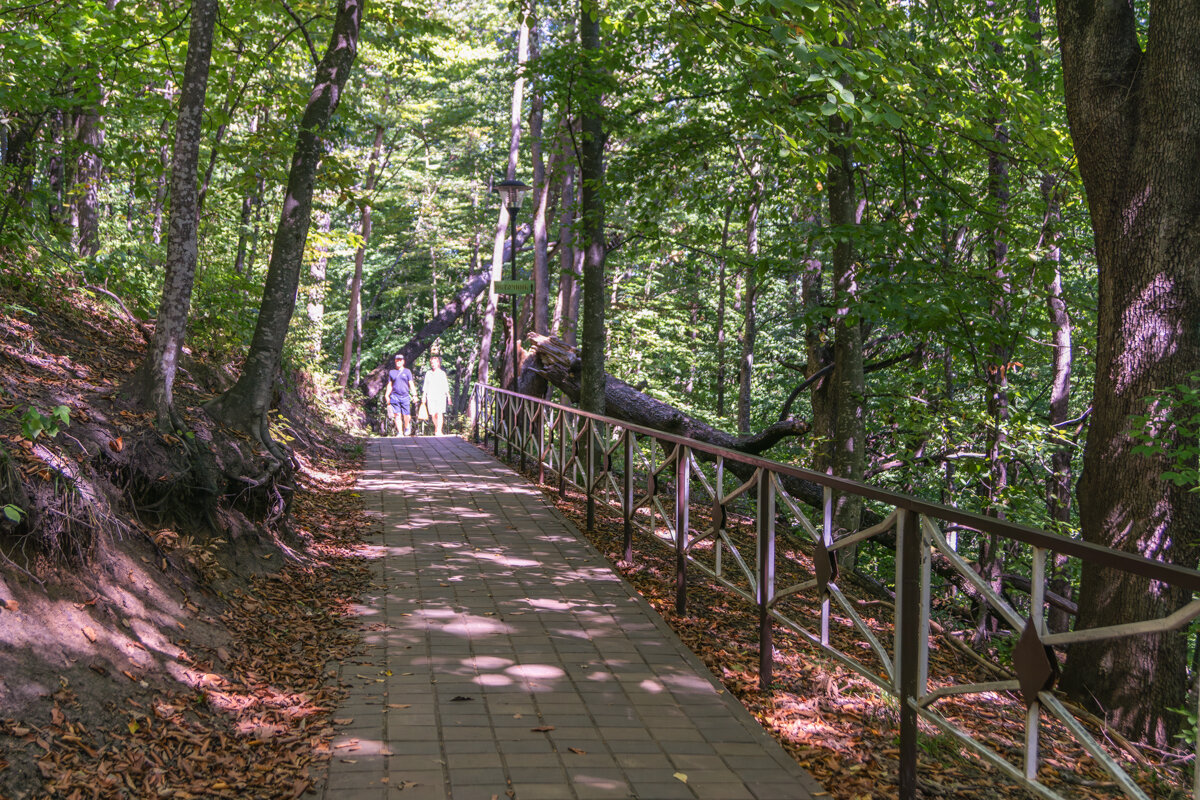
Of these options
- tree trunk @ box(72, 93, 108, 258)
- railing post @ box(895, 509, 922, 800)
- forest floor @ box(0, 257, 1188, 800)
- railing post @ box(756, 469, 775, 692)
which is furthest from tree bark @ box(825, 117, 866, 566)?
tree trunk @ box(72, 93, 108, 258)

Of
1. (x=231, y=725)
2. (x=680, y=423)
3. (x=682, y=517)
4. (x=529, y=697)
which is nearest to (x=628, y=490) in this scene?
(x=682, y=517)

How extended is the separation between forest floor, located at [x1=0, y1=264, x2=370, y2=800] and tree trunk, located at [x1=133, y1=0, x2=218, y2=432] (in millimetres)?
A: 329

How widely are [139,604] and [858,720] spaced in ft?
12.6

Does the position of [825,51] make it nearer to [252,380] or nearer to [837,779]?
[837,779]

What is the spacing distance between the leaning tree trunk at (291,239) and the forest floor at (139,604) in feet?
1.65

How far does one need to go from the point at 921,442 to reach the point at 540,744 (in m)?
8.52

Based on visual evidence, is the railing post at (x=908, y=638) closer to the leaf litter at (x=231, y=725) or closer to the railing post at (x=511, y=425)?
the leaf litter at (x=231, y=725)

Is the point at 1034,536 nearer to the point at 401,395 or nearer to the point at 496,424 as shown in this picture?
the point at 496,424

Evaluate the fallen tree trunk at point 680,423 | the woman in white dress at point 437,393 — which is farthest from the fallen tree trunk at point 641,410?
the woman in white dress at point 437,393

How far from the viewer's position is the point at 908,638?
3471mm

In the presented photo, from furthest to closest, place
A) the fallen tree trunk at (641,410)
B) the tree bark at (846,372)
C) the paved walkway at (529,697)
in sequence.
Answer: the fallen tree trunk at (641,410) → the tree bark at (846,372) → the paved walkway at (529,697)

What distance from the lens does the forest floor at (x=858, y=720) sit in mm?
3871

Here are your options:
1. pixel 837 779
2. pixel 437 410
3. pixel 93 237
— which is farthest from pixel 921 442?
pixel 437 410

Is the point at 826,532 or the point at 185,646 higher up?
the point at 826,532
